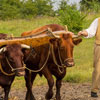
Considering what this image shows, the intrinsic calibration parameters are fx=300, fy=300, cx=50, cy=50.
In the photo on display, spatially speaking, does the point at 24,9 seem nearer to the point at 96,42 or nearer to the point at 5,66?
the point at 96,42

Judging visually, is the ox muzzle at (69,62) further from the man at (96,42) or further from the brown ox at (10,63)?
the brown ox at (10,63)

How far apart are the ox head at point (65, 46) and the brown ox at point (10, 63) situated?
0.84m

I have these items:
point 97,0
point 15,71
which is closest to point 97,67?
point 15,71

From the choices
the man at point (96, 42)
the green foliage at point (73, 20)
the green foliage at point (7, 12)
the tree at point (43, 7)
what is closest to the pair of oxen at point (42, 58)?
the man at point (96, 42)

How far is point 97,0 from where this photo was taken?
114 ft

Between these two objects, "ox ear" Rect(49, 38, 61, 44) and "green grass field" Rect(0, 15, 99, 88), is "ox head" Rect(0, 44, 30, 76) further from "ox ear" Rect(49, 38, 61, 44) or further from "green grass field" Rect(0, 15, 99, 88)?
"green grass field" Rect(0, 15, 99, 88)

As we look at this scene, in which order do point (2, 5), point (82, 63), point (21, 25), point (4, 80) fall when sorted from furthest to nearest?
point (2, 5)
point (21, 25)
point (82, 63)
point (4, 80)

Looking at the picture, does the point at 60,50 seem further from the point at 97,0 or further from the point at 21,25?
the point at 97,0

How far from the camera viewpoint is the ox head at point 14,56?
5877 millimetres

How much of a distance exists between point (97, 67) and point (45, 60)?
1.31 m

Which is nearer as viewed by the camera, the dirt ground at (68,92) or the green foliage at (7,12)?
the dirt ground at (68,92)

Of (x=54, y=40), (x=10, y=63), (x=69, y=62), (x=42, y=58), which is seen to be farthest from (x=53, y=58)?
(x=10, y=63)

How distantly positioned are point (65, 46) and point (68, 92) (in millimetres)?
1961

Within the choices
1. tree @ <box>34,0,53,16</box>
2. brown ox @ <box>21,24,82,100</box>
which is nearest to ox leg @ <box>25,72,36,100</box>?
brown ox @ <box>21,24,82,100</box>
